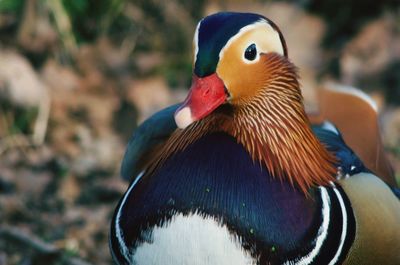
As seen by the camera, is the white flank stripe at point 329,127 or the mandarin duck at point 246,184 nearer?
the mandarin duck at point 246,184

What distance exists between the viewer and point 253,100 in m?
2.18

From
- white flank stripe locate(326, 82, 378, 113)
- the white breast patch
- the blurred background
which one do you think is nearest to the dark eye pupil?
the white breast patch

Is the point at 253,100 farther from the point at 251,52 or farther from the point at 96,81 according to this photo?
the point at 96,81

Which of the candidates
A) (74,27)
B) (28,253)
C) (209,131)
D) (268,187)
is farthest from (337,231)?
(74,27)

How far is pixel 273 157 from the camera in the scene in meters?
2.25

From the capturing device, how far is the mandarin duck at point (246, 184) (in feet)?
6.77

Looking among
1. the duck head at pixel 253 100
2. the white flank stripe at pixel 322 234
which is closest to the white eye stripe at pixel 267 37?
the duck head at pixel 253 100

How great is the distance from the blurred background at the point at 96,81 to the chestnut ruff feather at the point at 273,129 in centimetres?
106

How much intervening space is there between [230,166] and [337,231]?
33 cm

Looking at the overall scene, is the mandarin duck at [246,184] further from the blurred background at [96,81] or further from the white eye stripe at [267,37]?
the blurred background at [96,81]

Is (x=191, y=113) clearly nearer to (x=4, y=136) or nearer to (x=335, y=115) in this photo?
(x=335, y=115)

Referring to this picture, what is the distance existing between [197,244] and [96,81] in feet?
8.54

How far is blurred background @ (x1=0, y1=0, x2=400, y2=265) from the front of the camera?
3641 millimetres

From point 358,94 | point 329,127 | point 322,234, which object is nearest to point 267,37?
point 322,234
